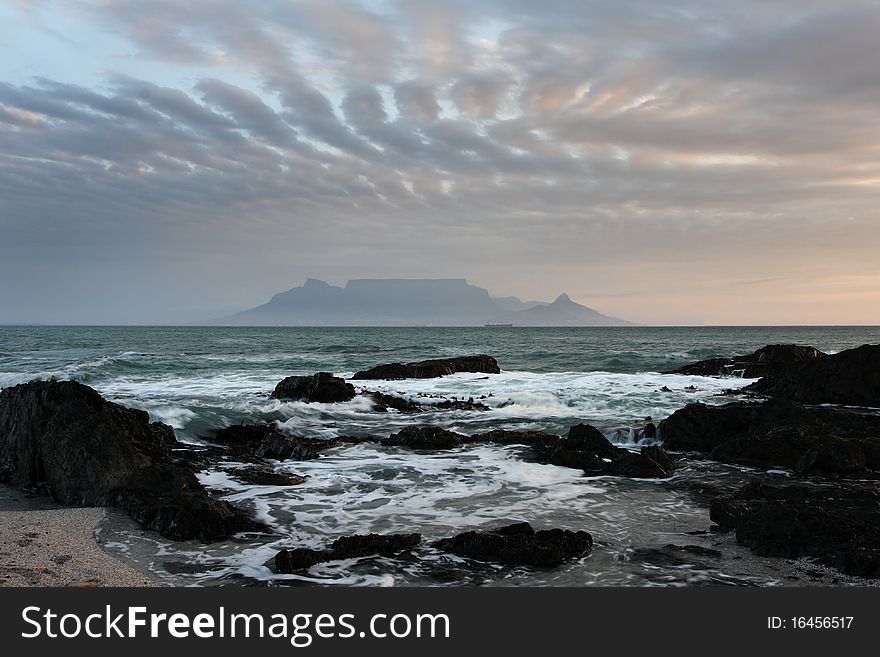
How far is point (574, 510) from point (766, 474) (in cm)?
496

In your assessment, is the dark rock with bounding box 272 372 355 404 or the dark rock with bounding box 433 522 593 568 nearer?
the dark rock with bounding box 433 522 593 568

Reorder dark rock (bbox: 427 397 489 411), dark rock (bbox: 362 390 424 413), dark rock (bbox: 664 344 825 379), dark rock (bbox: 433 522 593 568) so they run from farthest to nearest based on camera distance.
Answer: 1. dark rock (bbox: 664 344 825 379)
2. dark rock (bbox: 427 397 489 411)
3. dark rock (bbox: 362 390 424 413)
4. dark rock (bbox: 433 522 593 568)

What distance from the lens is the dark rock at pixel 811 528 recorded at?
678 cm

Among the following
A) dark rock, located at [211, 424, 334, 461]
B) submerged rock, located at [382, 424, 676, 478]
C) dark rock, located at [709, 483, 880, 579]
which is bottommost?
dark rock, located at [211, 424, 334, 461]

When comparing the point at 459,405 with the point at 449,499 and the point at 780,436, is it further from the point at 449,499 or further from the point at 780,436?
the point at 449,499

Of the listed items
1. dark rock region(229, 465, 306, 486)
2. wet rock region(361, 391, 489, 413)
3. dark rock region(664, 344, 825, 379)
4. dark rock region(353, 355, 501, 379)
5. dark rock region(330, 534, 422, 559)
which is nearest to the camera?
dark rock region(330, 534, 422, 559)

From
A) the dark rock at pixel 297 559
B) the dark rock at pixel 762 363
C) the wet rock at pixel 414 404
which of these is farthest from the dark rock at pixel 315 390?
the dark rock at pixel 762 363

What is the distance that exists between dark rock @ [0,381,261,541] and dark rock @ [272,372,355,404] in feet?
31.3

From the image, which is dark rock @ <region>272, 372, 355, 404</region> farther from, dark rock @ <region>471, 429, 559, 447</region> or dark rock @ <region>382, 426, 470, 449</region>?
dark rock @ <region>471, 429, 559, 447</region>

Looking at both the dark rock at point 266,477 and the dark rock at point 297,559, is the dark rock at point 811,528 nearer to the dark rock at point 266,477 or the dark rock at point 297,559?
the dark rock at point 297,559

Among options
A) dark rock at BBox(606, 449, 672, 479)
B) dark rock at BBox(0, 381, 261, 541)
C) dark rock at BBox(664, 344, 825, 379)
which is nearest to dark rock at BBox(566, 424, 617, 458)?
dark rock at BBox(606, 449, 672, 479)

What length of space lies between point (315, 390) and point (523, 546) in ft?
51.2

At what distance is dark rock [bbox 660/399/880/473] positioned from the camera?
39.4ft

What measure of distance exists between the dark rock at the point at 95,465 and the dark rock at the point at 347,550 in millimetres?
1434
